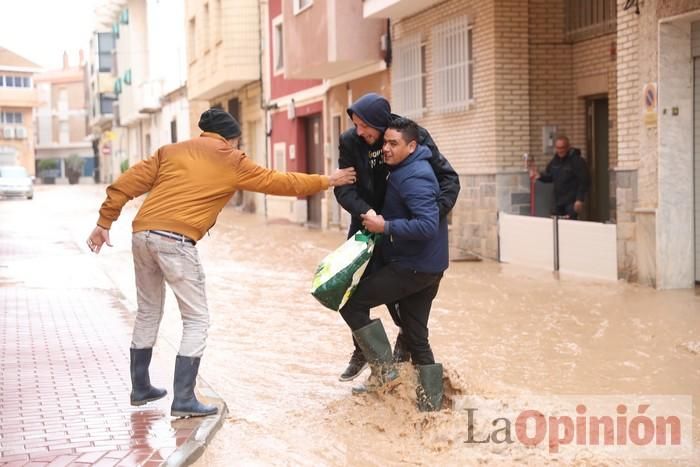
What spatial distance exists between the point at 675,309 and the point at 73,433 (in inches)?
261

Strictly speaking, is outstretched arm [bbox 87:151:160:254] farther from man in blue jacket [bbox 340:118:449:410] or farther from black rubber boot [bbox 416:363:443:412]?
black rubber boot [bbox 416:363:443:412]

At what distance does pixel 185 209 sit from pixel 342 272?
96cm

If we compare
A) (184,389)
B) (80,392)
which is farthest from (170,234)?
(80,392)

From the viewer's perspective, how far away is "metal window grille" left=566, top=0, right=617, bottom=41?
48.4 feet

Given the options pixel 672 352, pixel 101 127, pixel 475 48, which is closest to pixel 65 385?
pixel 672 352

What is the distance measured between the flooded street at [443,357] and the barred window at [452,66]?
286 cm

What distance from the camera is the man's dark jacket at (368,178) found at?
612 cm

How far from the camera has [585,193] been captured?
14508 millimetres

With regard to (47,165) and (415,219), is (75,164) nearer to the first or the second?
(47,165)

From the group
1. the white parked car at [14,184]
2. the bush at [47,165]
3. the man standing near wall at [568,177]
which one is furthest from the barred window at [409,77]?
the bush at [47,165]

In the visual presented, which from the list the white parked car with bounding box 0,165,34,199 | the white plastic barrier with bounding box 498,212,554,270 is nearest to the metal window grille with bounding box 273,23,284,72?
the white plastic barrier with bounding box 498,212,554,270

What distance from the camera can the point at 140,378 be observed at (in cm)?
631

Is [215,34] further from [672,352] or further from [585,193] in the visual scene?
[672,352]

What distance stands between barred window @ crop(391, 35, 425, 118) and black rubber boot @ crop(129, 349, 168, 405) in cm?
1235
